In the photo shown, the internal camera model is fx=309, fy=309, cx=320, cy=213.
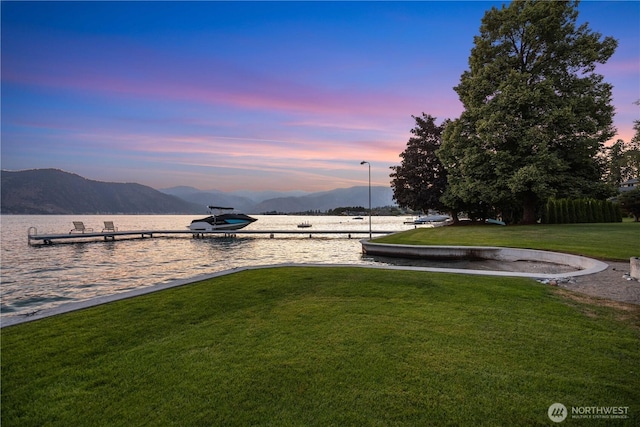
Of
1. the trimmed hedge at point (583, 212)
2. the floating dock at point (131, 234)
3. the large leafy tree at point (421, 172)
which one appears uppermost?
the large leafy tree at point (421, 172)

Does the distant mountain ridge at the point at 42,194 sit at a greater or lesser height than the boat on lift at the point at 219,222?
greater

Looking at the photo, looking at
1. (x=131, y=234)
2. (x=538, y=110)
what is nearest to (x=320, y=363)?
(x=538, y=110)

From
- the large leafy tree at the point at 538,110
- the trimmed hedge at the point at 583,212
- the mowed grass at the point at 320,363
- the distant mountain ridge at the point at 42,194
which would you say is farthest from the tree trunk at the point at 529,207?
the distant mountain ridge at the point at 42,194

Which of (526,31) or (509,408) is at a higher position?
(526,31)

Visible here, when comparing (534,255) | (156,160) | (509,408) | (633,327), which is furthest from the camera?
(156,160)

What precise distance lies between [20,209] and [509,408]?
780 feet

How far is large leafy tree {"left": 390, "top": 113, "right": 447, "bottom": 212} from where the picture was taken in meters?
36.2

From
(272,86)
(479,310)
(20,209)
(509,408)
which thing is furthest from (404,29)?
(20,209)

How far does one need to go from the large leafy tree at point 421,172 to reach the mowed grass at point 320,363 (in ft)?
101

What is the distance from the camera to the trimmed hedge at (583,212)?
3070cm

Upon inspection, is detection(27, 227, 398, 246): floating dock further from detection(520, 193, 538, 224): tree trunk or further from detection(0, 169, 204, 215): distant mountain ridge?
detection(0, 169, 204, 215): distant mountain ridge

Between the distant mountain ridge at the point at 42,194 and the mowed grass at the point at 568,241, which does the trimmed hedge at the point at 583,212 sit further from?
the distant mountain ridge at the point at 42,194

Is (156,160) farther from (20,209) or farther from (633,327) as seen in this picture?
(20,209)

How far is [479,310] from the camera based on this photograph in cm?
605
